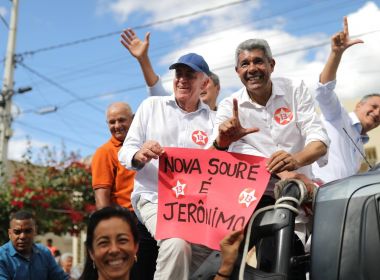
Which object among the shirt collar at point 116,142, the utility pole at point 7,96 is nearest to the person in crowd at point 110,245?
the shirt collar at point 116,142

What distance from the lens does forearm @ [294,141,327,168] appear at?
3148 mm

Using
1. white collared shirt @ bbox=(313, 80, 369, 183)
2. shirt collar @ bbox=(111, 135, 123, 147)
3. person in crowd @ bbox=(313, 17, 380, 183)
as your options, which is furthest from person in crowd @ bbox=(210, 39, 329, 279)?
shirt collar @ bbox=(111, 135, 123, 147)

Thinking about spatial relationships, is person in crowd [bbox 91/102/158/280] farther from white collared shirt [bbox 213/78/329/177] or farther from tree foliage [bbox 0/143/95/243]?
tree foliage [bbox 0/143/95/243]

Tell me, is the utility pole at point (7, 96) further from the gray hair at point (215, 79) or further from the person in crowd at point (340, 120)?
the person in crowd at point (340, 120)

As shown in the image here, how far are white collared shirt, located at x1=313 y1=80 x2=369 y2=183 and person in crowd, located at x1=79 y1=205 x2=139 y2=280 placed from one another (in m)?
2.14

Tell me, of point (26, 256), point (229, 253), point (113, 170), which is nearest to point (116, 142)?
point (113, 170)

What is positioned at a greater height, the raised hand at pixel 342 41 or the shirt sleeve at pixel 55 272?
the raised hand at pixel 342 41

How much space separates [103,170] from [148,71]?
86 centimetres

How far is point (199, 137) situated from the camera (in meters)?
3.80

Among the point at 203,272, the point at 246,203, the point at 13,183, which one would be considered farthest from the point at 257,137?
the point at 13,183

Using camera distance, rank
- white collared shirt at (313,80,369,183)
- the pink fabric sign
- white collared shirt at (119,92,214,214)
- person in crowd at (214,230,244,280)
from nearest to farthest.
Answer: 1. person in crowd at (214,230,244,280)
2. the pink fabric sign
3. white collared shirt at (119,92,214,214)
4. white collared shirt at (313,80,369,183)

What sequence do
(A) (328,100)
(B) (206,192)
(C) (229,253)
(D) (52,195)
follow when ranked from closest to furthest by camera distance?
(C) (229,253) → (B) (206,192) → (A) (328,100) → (D) (52,195)

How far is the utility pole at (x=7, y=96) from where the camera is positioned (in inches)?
691

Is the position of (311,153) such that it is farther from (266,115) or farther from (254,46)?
(254,46)
